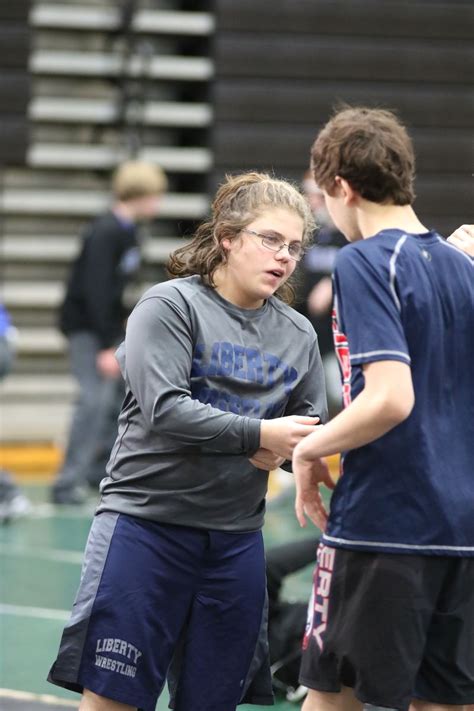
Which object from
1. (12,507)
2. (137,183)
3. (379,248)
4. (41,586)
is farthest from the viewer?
(137,183)

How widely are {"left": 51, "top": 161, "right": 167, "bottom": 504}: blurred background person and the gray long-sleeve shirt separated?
5.49 meters

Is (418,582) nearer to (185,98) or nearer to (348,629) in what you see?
(348,629)

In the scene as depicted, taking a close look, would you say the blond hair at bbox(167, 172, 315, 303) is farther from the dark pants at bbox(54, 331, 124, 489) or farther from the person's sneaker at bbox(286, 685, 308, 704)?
the dark pants at bbox(54, 331, 124, 489)

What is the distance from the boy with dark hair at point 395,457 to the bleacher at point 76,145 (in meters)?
8.52

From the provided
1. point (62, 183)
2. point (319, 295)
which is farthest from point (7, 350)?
point (62, 183)

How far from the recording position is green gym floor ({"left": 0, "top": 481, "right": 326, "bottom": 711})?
4992 millimetres

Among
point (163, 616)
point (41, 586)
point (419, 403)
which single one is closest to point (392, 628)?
point (419, 403)

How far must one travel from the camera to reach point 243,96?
11.8 m

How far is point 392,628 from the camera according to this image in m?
3.00

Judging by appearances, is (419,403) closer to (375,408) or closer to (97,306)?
(375,408)

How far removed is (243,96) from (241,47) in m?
0.41

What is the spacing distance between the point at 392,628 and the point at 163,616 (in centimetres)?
60

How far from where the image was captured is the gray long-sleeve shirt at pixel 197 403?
3.18 metres

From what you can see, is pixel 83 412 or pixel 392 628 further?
pixel 83 412
